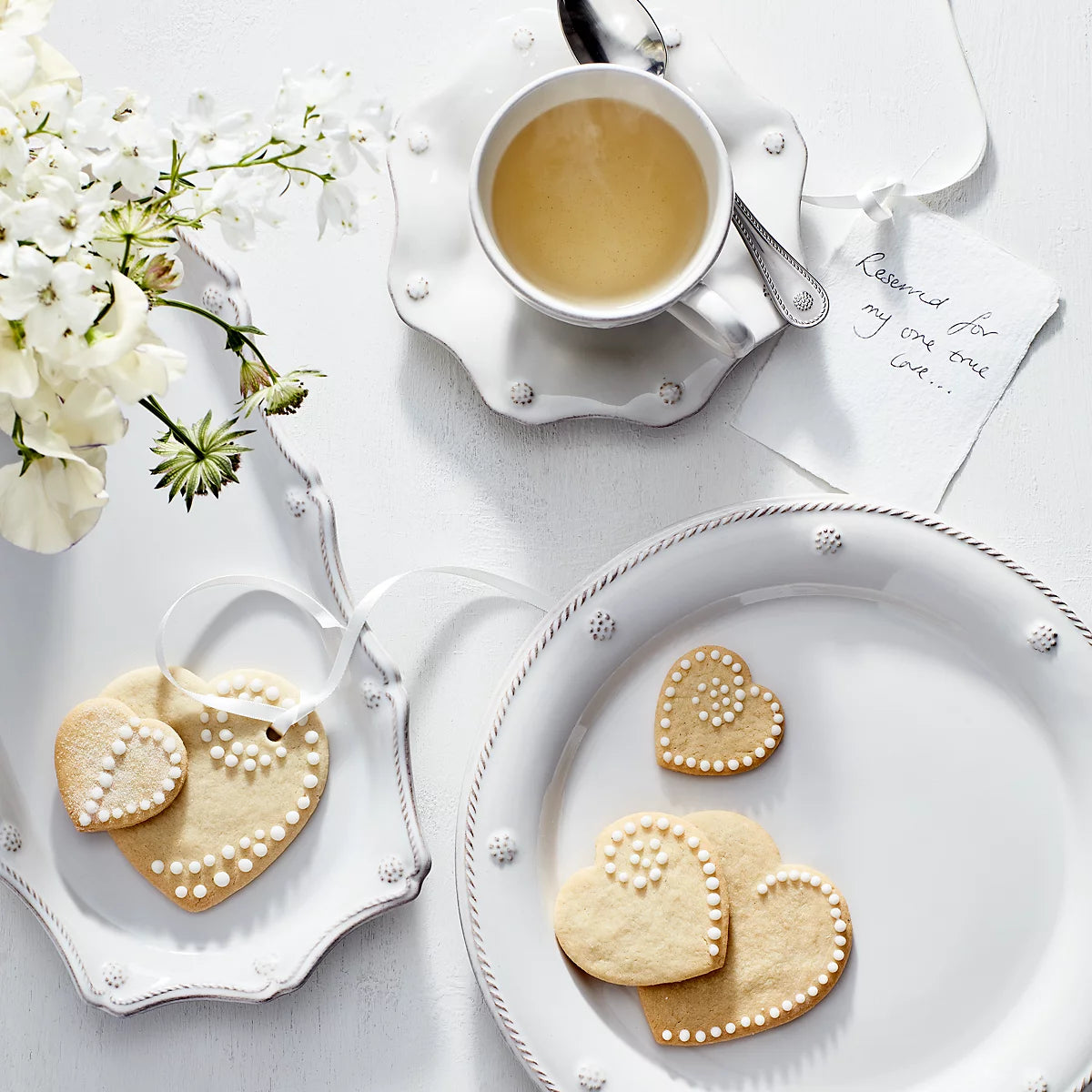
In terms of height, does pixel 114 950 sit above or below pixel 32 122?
below

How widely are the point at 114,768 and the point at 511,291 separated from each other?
1.37 ft

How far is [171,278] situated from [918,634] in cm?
53

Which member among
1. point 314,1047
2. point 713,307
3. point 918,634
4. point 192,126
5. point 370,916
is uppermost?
point 192,126

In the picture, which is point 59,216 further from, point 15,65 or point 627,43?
point 627,43

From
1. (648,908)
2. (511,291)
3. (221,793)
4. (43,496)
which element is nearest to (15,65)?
(43,496)

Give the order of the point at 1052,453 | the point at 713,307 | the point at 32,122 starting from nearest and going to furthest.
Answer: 1. the point at 32,122
2. the point at 713,307
3. the point at 1052,453

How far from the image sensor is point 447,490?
0.76 metres

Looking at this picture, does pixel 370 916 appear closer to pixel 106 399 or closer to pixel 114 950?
pixel 114 950

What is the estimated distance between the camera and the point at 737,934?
27.4 inches

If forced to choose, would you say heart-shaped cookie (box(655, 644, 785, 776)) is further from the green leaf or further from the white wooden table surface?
the green leaf

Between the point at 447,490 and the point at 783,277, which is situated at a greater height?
the point at 783,277

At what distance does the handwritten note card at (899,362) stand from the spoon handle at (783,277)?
3 cm

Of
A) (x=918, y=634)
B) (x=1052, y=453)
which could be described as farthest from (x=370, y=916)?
(x=1052, y=453)

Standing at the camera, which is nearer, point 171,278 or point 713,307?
point 171,278
